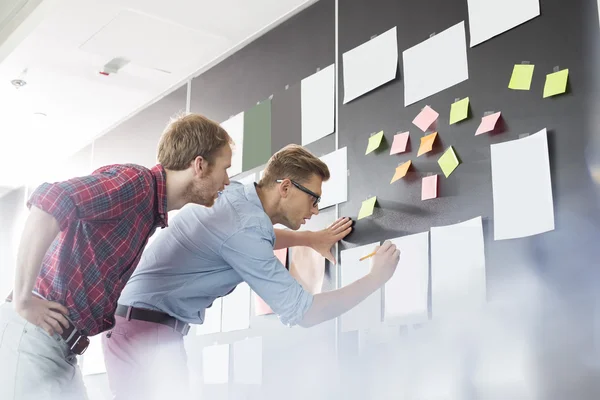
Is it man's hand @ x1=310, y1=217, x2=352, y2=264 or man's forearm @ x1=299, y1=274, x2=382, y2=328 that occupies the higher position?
man's hand @ x1=310, y1=217, x2=352, y2=264

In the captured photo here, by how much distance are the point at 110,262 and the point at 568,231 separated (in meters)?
1.07

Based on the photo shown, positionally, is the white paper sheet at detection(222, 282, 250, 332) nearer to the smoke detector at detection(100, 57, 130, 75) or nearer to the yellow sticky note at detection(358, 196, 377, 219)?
the yellow sticky note at detection(358, 196, 377, 219)

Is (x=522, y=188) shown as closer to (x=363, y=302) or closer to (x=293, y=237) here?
(x=363, y=302)

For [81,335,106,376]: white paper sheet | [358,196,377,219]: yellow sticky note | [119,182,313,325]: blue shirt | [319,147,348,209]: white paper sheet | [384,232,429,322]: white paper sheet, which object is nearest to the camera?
[119,182,313,325]: blue shirt

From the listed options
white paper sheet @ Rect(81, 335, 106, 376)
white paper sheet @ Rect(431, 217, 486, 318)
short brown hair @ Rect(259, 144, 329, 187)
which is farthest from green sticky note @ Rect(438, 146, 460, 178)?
white paper sheet @ Rect(81, 335, 106, 376)

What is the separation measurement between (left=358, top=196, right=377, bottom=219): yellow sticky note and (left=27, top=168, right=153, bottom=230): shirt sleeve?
76 centimetres

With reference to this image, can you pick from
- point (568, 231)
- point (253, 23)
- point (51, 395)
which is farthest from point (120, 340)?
point (253, 23)

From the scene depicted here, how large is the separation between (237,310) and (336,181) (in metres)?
0.71

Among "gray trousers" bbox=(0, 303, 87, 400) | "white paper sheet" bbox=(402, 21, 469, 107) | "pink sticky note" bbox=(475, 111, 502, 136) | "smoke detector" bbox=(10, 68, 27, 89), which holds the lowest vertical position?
"gray trousers" bbox=(0, 303, 87, 400)

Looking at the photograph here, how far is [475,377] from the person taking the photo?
1.79m

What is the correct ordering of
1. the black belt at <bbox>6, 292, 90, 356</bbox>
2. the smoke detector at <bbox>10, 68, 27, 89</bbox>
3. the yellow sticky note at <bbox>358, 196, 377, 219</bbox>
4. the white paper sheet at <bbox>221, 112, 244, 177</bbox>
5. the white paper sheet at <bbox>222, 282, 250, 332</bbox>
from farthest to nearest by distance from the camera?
the smoke detector at <bbox>10, 68, 27, 89</bbox>
the white paper sheet at <bbox>221, 112, 244, 177</bbox>
the white paper sheet at <bbox>222, 282, 250, 332</bbox>
the yellow sticky note at <bbox>358, 196, 377, 219</bbox>
the black belt at <bbox>6, 292, 90, 356</bbox>

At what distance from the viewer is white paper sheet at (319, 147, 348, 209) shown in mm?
2361

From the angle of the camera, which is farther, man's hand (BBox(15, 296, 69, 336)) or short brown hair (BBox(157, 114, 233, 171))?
short brown hair (BBox(157, 114, 233, 171))

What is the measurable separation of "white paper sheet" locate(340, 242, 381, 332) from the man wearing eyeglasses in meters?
0.13
